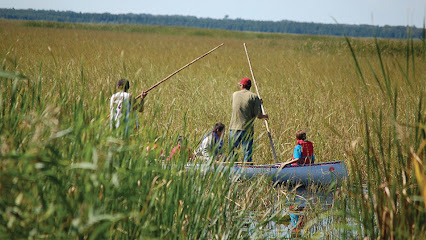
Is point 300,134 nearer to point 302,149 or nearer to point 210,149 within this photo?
point 302,149

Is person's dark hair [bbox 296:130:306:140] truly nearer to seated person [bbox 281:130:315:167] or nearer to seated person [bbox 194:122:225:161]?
seated person [bbox 281:130:315:167]

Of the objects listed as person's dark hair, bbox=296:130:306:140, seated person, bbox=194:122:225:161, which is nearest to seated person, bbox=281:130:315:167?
person's dark hair, bbox=296:130:306:140

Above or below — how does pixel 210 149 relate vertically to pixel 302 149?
above

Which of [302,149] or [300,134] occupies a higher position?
[300,134]

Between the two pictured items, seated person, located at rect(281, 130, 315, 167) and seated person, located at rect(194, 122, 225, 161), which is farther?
seated person, located at rect(281, 130, 315, 167)

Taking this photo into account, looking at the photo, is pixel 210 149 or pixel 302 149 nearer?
pixel 210 149

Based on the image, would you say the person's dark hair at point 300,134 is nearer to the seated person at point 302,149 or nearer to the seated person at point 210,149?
the seated person at point 302,149

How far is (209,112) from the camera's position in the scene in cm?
885

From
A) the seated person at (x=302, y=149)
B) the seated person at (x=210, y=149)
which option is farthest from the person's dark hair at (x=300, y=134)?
the seated person at (x=210, y=149)

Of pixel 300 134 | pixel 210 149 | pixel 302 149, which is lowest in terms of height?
pixel 302 149

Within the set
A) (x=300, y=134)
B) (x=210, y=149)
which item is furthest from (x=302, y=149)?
(x=210, y=149)

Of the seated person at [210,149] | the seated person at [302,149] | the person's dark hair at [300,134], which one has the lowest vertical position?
the seated person at [302,149]

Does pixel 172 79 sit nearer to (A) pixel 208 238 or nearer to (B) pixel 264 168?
(B) pixel 264 168

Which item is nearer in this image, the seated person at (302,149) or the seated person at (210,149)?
the seated person at (210,149)
